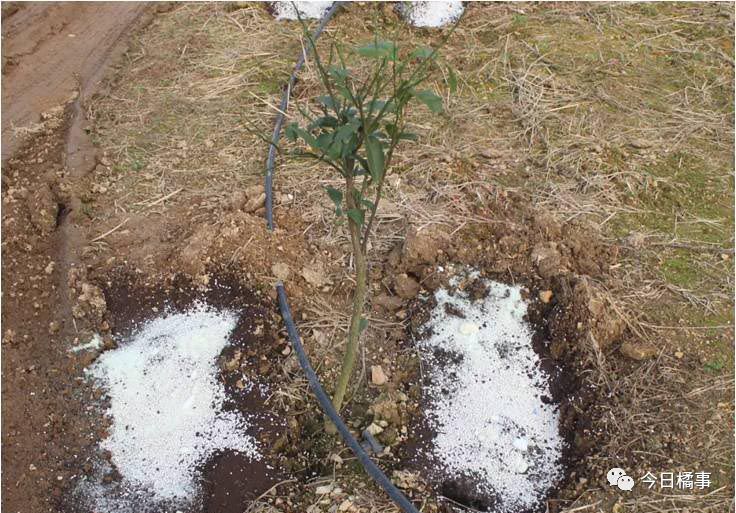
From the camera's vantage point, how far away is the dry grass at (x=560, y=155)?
271 cm

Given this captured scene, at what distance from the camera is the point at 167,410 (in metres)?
2.76

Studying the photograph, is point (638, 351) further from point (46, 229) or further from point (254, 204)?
point (46, 229)

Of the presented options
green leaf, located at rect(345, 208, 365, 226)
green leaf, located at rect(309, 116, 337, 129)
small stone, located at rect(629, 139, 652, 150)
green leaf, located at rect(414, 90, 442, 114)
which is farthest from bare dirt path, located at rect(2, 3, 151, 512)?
small stone, located at rect(629, 139, 652, 150)

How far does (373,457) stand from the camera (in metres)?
2.59

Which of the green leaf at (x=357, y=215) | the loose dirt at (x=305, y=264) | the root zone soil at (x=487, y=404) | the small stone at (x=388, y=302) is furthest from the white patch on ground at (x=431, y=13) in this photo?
the green leaf at (x=357, y=215)

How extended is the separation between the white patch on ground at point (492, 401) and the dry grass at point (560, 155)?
220 millimetres

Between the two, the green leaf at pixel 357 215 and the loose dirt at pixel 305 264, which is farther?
the loose dirt at pixel 305 264

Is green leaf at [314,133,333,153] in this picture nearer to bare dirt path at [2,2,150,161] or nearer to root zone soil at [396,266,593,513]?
root zone soil at [396,266,593,513]

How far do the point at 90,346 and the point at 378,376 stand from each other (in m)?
1.32

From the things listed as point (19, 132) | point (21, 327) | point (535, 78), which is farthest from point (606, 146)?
point (19, 132)

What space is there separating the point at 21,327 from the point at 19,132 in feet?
4.96

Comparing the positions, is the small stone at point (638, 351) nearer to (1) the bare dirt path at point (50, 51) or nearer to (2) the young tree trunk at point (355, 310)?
(2) the young tree trunk at point (355, 310)

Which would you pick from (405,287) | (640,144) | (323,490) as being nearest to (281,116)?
(405,287)

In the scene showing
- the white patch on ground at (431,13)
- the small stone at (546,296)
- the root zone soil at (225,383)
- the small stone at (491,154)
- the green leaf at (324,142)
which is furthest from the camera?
the white patch on ground at (431,13)
